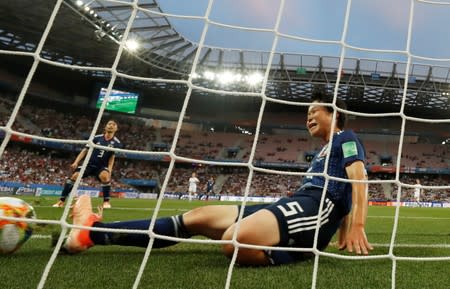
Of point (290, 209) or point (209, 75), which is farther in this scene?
point (209, 75)

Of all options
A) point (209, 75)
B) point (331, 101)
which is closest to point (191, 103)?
point (209, 75)

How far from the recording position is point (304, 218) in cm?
237

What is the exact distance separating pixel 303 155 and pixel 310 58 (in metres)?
9.02

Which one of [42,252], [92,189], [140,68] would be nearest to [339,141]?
[42,252]

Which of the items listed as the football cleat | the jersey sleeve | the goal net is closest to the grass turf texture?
the football cleat

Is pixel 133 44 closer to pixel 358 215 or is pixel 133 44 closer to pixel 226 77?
pixel 226 77

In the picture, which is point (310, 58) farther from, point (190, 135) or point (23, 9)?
point (23, 9)

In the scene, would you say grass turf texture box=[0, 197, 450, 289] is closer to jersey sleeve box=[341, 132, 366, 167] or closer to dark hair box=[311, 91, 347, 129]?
jersey sleeve box=[341, 132, 366, 167]

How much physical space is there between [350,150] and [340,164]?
0.13 metres

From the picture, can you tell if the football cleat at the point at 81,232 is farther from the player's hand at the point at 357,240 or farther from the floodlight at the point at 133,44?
the floodlight at the point at 133,44

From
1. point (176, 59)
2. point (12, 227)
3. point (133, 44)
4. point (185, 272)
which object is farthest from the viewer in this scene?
point (176, 59)

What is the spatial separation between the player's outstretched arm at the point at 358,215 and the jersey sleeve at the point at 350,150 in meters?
0.03

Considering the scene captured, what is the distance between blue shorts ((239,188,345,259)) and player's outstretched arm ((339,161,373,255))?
0.14m

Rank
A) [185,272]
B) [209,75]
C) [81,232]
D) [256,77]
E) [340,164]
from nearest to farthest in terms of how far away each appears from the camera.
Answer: [185,272], [81,232], [340,164], [256,77], [209,75]
